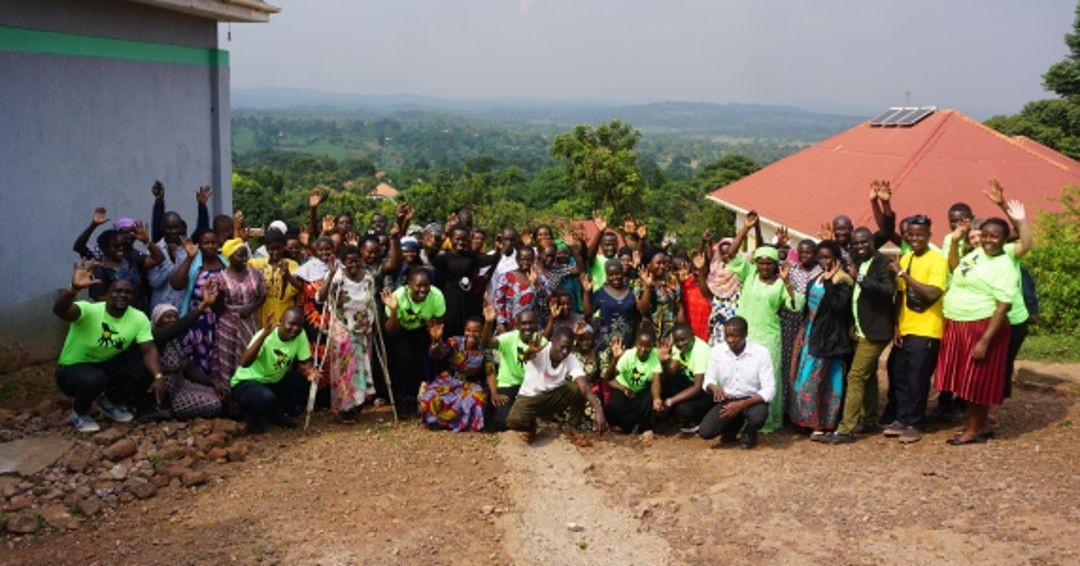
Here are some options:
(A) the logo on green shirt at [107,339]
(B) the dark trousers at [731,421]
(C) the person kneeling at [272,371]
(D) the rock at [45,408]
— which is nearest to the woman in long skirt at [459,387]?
(C) the person kneeling at [272,371]

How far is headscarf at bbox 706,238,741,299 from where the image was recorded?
7.16 m

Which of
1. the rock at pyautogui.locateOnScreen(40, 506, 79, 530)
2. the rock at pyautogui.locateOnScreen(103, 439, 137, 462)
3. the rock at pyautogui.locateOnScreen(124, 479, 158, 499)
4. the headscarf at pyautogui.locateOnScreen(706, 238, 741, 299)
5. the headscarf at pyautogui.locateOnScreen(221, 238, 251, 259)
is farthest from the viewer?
the headscarf at pyautogui.locateOnScreen(221, 238, 251, 259)

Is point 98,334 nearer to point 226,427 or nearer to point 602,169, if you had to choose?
point 226,427

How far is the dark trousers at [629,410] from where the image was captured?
7047 millimetres

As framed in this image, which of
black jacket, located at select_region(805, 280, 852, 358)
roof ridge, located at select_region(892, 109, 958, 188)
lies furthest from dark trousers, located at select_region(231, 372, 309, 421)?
roof ridge, located at select_region(892, 109, 958, 188)

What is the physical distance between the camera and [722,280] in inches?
283

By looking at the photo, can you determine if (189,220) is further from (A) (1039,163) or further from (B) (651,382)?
(A) (1039,163)

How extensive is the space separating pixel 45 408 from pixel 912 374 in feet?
20.3

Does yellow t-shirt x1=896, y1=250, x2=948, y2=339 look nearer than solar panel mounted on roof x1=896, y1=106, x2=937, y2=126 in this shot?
Yes

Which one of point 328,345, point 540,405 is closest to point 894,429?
Answer: point 540,405

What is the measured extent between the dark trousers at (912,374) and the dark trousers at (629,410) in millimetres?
1761

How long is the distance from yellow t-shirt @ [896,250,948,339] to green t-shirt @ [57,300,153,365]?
5.27m

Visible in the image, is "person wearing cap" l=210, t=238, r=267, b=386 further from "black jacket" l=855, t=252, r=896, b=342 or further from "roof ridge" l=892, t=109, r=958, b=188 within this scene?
"roof ridge" l=892, t=109, r=958, b=188

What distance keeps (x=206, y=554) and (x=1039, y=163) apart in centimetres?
2026
